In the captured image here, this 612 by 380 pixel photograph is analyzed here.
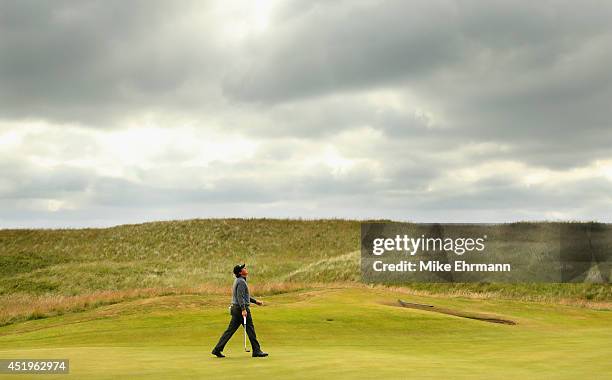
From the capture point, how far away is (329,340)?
93.9 feet

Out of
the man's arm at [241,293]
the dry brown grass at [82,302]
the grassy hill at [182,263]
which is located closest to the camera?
the man's arm at [241,293]

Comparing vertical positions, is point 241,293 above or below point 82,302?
above

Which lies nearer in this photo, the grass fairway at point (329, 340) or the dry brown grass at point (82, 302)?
the grass fairway at point (329, 340)

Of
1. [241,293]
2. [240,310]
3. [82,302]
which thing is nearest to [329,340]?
[240,310]

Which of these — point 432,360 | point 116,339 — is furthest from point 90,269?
point 432,360

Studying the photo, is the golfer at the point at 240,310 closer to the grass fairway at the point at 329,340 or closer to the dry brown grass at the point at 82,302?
the grass fairway at the point at 329,340

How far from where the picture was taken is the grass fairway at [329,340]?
53.0ft

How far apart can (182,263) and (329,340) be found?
72750 mm

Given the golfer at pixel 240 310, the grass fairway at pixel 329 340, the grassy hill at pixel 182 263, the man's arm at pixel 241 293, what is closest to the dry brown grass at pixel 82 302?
the grassy hill at pixel 182 263

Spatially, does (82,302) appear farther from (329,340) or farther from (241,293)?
(241,293)

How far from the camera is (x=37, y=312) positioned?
4138 cm

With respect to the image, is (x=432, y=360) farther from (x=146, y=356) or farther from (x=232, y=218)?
(x=232, y=218)

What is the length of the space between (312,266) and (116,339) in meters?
49.3

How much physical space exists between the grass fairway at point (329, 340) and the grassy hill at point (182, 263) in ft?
24.3
